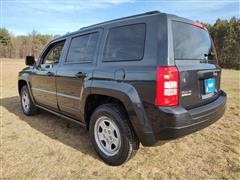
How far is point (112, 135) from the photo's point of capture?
267cm

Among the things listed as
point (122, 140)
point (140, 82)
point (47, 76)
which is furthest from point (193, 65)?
point (47, 76)

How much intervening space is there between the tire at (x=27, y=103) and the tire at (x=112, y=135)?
103 inches

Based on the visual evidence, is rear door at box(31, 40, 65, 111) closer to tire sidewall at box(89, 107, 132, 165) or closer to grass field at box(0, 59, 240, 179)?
grass field at box(0, 59, 240, 179)

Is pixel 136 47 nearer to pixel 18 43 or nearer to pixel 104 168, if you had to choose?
pixel 104 168

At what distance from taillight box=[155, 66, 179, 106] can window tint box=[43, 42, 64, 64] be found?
2.40 meters

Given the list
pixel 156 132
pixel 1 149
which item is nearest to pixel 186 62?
pixel 156 132

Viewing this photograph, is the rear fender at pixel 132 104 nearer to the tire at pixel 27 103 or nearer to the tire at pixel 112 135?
the tire at pixel 112 135

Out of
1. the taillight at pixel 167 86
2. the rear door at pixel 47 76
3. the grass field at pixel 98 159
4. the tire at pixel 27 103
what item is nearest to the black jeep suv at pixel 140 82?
the taillight at pixel 167 86

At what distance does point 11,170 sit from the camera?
2547 mm

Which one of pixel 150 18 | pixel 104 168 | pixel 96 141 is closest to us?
pixel 150 18

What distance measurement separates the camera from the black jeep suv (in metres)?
2.08

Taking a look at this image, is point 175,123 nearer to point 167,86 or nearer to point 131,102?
point 167,86

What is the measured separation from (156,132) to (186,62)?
35.0 inches

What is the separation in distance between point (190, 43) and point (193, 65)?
0.33 m
